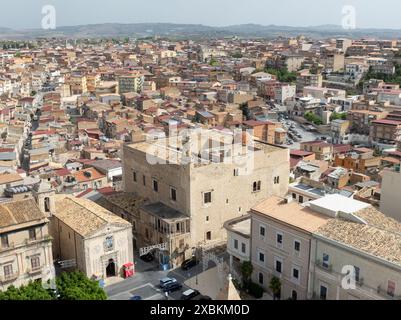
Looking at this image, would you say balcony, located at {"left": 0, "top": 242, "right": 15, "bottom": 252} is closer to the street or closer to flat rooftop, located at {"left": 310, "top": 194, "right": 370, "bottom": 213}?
the street

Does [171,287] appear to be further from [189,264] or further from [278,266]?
[278,266]

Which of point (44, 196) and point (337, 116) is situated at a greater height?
point (44, 196)

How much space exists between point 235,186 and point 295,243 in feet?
24.3

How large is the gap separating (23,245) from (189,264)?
26.6 feet

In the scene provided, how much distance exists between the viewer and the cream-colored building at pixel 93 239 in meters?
21.8

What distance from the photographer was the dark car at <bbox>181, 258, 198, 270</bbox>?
23.9 meters

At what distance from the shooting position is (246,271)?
2091 centimetres

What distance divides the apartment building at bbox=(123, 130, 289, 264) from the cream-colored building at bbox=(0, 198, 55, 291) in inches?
237

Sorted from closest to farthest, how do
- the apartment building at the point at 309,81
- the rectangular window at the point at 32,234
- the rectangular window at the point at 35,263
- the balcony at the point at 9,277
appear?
the balcony at the point at 9,277
the rectangular window at the point at 32,234
the rectangular window at the point at 35,263
the apartment building at the point at 309,81

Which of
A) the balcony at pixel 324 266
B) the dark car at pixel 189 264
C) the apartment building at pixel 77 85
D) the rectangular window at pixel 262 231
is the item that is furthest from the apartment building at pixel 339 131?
the apartment building at pixel 77 85

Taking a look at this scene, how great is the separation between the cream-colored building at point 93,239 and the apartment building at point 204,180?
8.37 ft

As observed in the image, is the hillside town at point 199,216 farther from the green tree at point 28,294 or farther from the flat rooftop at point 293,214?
the green tree at point 28,294

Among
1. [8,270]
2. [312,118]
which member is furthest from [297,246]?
[312,118]
